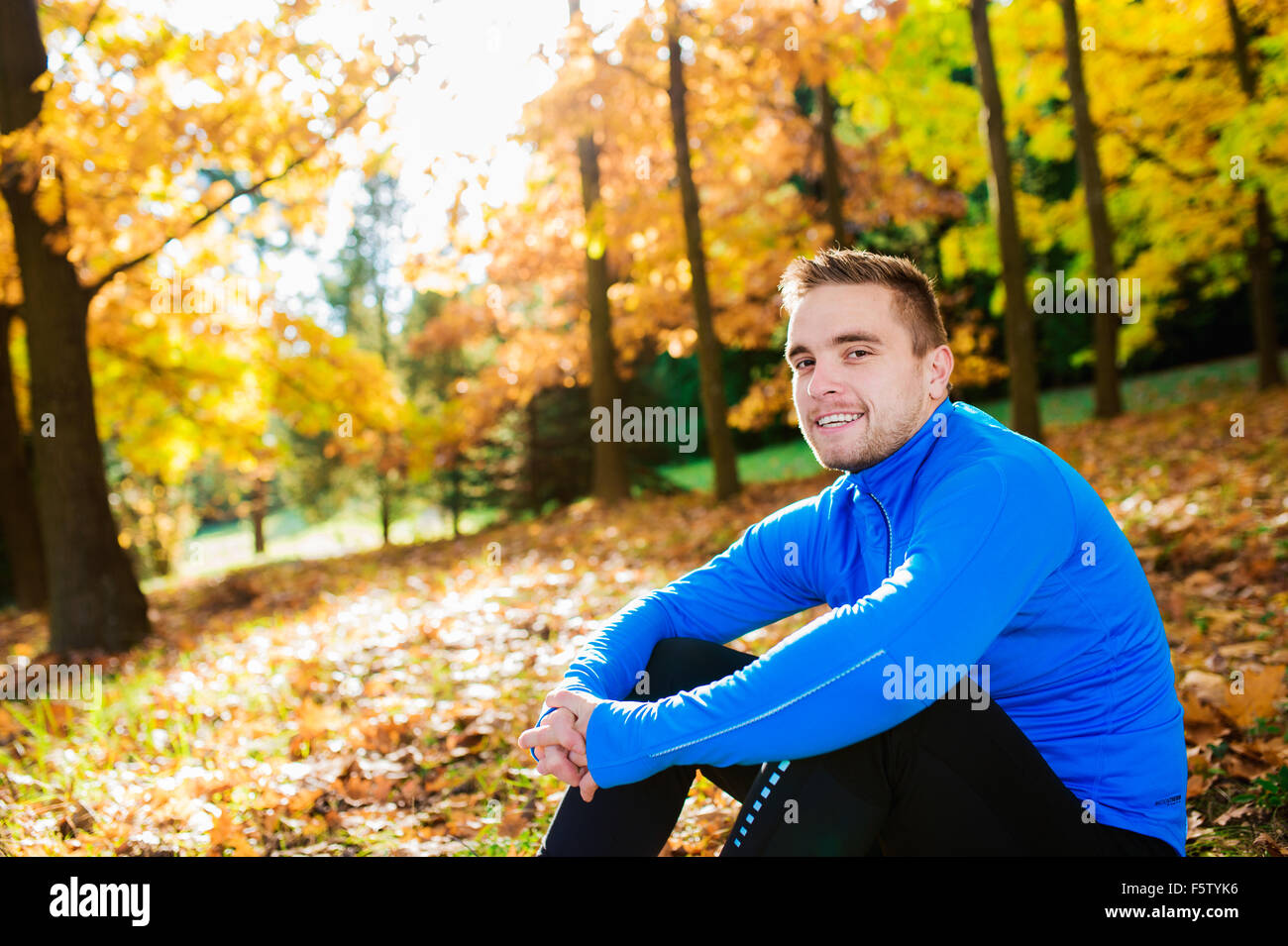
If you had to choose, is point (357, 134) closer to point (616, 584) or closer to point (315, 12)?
point (315, 12)

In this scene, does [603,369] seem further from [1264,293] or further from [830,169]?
[1264,293]

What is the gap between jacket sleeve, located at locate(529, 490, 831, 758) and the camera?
2.52 metres

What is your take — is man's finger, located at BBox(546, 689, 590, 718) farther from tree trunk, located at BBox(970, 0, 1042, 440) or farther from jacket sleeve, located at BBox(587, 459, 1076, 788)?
tree trunk, located at BBox(970, 0, 1042, 440)

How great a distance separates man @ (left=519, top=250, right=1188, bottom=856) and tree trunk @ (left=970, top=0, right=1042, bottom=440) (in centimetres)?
781

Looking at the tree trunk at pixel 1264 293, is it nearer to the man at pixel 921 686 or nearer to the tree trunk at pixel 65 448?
the man at pixel 921 686

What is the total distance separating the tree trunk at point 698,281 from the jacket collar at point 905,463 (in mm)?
7660

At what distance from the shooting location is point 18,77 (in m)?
7.29

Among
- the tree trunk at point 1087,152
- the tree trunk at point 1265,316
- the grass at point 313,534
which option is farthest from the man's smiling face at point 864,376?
the grass at point 313,534

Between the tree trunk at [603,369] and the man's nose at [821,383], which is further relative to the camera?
the tree trunk at [603,369]

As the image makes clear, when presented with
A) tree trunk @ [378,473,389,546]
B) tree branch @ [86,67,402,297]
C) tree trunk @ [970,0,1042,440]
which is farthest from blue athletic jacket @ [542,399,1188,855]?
tree trunk @ [378,473,389,546]

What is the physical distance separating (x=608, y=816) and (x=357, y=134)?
21.6 ft

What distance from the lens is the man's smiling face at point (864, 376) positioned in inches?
87.6

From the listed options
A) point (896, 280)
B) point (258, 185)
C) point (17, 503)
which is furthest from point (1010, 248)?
point (17, 503)
